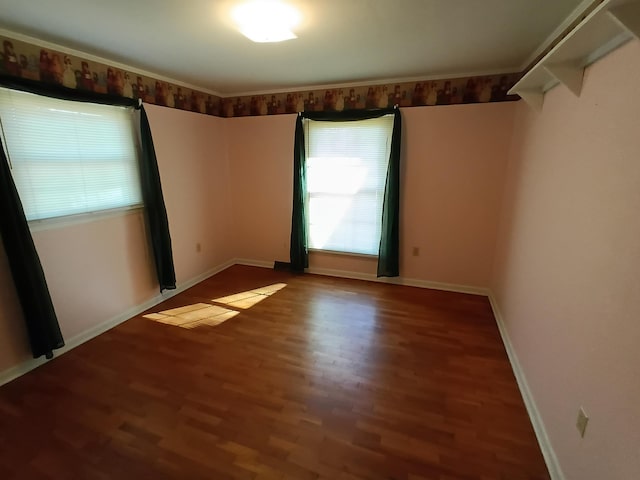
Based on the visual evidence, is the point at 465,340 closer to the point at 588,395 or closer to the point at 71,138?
the point at 588,395

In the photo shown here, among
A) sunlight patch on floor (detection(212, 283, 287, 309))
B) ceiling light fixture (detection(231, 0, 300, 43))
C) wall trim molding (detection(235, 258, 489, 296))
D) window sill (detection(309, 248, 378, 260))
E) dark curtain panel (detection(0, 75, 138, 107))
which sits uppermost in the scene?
ceiling light fixture (detection(231, 0, 300, 43))

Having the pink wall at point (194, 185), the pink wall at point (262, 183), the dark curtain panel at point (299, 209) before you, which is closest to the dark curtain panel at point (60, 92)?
the pink wall at point (194, 185)

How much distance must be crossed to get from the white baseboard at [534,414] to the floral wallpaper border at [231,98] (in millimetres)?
2375

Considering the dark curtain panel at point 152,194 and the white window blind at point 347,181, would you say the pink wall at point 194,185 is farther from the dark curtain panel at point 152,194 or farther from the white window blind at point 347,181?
the white window blind at point 347,181

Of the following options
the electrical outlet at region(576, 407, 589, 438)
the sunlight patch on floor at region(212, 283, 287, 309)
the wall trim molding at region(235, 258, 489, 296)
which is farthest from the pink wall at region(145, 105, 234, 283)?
the electrical outlet at region(576, 407, 589, 438)

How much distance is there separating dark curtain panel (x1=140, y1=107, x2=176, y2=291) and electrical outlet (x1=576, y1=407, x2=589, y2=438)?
3436mm

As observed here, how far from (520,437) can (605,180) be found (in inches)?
56.5

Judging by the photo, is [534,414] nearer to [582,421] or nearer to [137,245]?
[582,421]

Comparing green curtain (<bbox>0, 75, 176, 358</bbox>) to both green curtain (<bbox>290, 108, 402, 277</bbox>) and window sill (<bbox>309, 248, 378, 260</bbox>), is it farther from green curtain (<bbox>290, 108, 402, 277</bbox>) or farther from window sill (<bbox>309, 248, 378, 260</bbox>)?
window sill (<bbox>309, 248, 378, 260</bbox>)

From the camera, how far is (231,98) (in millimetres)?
4102

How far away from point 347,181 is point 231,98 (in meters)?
1.96

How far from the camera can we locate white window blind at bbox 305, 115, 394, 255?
11.8 ft

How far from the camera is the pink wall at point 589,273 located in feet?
3.58

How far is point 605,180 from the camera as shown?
1.29 metres
